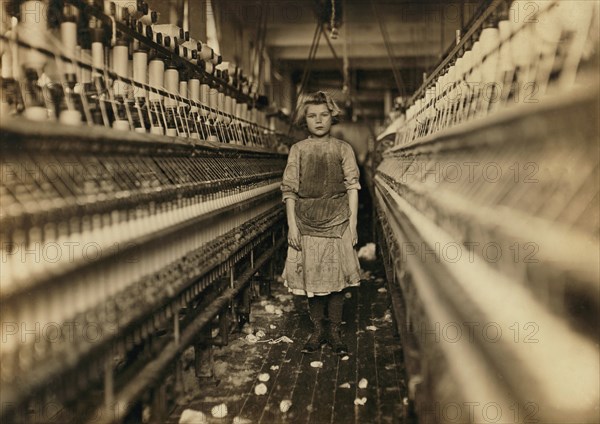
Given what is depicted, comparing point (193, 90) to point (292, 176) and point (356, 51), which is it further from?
point (356, 51)

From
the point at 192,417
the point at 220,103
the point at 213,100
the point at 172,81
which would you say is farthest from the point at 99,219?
the point at 220,103

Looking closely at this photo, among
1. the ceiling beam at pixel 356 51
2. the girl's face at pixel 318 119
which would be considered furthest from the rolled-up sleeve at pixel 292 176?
the ceiling beam at pixel 356 51

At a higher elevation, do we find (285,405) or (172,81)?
(172,81)

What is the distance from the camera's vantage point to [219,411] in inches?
96.0

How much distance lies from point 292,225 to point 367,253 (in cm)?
327

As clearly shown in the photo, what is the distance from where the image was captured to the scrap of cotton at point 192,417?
7.73ft

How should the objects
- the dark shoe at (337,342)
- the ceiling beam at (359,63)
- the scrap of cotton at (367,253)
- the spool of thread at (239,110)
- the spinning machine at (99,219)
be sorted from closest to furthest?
the spinning machine at (99,219), the dark shoe at (337,342), the spool of thread at (239,110), the scrap of cotton at (367,253), the ceiling beam at (359,63)

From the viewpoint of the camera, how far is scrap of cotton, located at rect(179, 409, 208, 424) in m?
2.36

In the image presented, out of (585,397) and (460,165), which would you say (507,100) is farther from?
(585,397)

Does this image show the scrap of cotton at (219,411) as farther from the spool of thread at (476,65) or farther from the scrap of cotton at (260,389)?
the spool of thread at (476,65)

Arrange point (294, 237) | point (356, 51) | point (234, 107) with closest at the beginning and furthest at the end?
1. point (294, 237)
2. point (234, 107)
3. point (356, 51)

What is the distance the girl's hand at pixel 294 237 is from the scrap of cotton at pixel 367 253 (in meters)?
3.01

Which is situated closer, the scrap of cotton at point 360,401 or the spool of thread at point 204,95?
the scrap of cotton at point 360,401

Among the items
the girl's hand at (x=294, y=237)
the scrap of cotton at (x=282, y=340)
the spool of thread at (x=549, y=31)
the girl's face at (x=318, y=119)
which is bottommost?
the scrap of cotton at (x=282, y=340)
